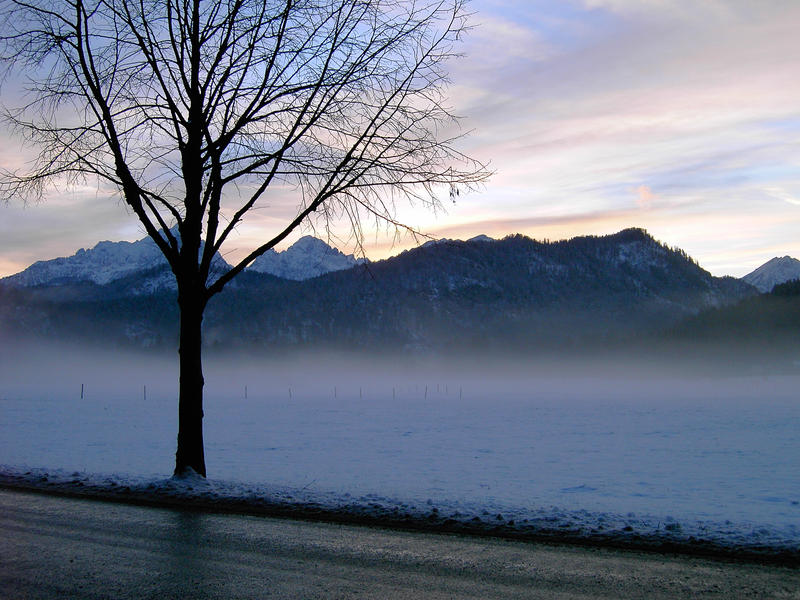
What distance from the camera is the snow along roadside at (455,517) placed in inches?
305

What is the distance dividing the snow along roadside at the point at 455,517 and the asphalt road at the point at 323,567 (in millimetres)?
589

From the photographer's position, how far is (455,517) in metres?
9.10

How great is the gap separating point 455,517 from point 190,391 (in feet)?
19.7

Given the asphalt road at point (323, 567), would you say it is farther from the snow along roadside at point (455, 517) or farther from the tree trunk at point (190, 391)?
the tree trunk at point (190, 391)

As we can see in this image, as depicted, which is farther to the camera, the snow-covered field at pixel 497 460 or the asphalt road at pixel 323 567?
the snow-covered field at pixel 497 460

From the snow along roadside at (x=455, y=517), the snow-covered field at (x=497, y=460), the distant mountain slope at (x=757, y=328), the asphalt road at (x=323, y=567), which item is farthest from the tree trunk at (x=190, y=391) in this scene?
the distant mountain slope at (x=757, y=328)

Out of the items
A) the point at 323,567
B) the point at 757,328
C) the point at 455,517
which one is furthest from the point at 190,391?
the point at 757,328

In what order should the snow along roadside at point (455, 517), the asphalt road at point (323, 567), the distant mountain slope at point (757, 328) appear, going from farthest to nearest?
the distant mountain slope at point (757, 328), the snow along roadside at point (455, 517), the asphalt road at point (323, 567)

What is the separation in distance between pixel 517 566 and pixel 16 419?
156ft

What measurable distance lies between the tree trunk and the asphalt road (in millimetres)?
3985

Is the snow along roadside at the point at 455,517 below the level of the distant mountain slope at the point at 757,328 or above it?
below

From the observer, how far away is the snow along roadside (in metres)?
7.73

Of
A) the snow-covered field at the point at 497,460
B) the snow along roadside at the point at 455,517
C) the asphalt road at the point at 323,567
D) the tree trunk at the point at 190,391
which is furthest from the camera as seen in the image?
the tree trunk at the point at 190,391

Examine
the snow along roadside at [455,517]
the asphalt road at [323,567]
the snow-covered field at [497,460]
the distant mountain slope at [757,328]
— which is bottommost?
the snow-covered field at [497,460]
